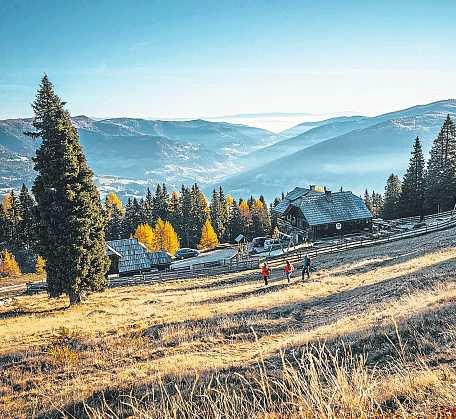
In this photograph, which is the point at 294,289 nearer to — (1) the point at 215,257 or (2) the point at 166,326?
(2) the point at 166,326

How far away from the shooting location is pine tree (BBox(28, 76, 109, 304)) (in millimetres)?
25859

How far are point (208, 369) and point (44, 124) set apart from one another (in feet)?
68.7

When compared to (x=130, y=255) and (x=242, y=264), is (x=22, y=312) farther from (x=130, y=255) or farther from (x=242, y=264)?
(x=130, y=255)

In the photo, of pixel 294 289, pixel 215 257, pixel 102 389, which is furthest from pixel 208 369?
pixel 215 257

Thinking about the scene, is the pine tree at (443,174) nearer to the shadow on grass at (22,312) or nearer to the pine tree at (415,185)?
the pine tree at (415,185)

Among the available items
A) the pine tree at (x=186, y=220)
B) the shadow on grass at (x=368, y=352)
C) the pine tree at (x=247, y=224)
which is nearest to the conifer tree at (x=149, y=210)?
the pine tree at (x=186, y=220)

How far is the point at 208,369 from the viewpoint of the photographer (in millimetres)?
11109

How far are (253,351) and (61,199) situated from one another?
18935mm

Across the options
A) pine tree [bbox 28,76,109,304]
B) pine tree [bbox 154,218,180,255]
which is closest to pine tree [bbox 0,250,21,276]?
pine tree [bbox 154,218,180,255]

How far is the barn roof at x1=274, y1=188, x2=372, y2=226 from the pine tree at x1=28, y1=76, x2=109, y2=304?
115 ft

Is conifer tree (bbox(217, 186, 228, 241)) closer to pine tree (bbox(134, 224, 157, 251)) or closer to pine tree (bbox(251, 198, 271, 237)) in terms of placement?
pine tree (bbox(251, 198, 271, 237))

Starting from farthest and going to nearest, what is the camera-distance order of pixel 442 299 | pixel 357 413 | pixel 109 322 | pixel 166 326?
pixel 109 322 < pixel 166 326 < pixel 442 299 < pixel 357 413

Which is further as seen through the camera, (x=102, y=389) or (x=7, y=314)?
(x=7, y=314)

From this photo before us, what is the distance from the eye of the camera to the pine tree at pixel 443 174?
61.2 metres
